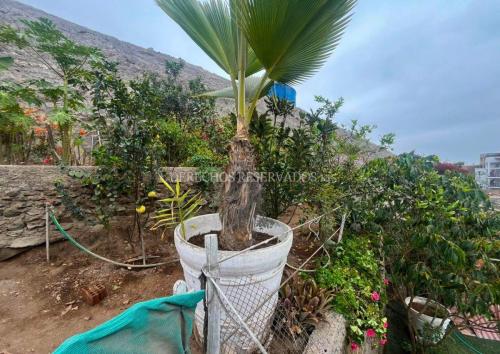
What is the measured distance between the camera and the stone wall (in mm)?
2391

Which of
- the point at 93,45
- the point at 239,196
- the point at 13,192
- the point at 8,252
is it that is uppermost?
the point at 93,45

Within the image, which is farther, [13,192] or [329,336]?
[13,192]

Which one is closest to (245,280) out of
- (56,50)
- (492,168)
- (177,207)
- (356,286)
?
(177,207)

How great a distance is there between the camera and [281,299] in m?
2.00

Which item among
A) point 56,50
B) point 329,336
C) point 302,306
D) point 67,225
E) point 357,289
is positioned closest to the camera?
point 329,336

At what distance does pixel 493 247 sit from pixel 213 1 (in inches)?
114

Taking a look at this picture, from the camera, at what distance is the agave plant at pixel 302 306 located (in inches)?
71.3

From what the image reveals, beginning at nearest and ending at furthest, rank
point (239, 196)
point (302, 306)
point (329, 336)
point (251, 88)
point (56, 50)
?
1. point (239, 196)
2. point (329, 336)
3. point (302, 306)
4. point (251, 88)
5. point (56, 50)

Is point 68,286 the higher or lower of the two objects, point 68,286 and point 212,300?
the lower

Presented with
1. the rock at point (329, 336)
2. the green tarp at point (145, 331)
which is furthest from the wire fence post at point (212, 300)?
the rock at point (329, 336)

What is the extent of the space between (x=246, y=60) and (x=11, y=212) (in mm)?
2871

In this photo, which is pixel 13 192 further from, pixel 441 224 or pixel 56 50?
pixel 441 224

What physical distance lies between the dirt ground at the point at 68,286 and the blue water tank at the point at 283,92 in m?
1.92

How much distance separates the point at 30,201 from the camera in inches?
97.7
